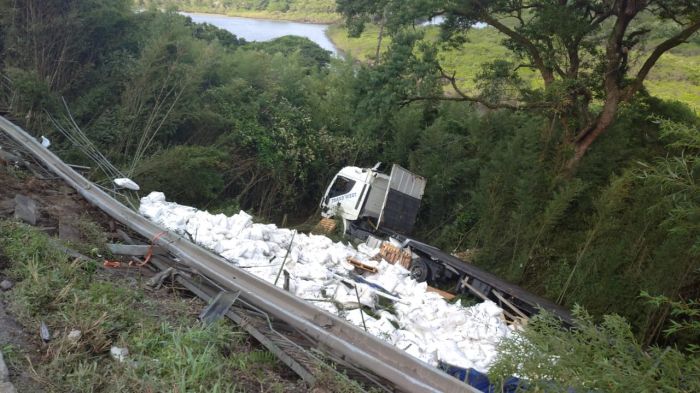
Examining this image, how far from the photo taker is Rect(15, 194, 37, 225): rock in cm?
620

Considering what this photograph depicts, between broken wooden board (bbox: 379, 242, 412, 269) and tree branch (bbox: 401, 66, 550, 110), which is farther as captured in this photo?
tree branch (bbox: 401, 66, 550, 110)

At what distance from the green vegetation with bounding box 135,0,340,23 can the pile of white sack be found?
4464 centimetres

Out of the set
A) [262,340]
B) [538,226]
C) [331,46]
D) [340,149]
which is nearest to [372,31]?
[331,46]

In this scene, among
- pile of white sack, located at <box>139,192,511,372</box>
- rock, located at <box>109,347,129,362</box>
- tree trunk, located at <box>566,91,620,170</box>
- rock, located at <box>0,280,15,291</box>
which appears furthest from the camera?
tree trunk, located at <box>566,91,620,170</box>

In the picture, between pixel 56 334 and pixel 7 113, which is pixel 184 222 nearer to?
pixel 7 113

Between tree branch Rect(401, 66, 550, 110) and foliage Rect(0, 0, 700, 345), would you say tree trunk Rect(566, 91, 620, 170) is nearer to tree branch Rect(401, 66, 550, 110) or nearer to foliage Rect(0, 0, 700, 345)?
foliage Rect(0, 0, 700, 345)

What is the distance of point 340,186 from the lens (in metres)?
16.9

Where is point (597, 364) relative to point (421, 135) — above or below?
above

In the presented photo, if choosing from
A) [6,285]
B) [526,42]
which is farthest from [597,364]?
[526,42]

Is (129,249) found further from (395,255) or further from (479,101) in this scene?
(479,101)

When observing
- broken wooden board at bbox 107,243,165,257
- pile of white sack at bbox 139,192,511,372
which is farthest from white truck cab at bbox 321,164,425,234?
broken wooden board at bbox 107,243,165,257

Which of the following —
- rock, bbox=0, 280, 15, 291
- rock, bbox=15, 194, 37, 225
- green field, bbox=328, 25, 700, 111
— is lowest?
rock, bbox=15, 194, 37, 225

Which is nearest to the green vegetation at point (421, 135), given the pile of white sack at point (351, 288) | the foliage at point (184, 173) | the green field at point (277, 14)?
the foliage at point (184, 173)

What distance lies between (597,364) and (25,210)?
6.02 m
